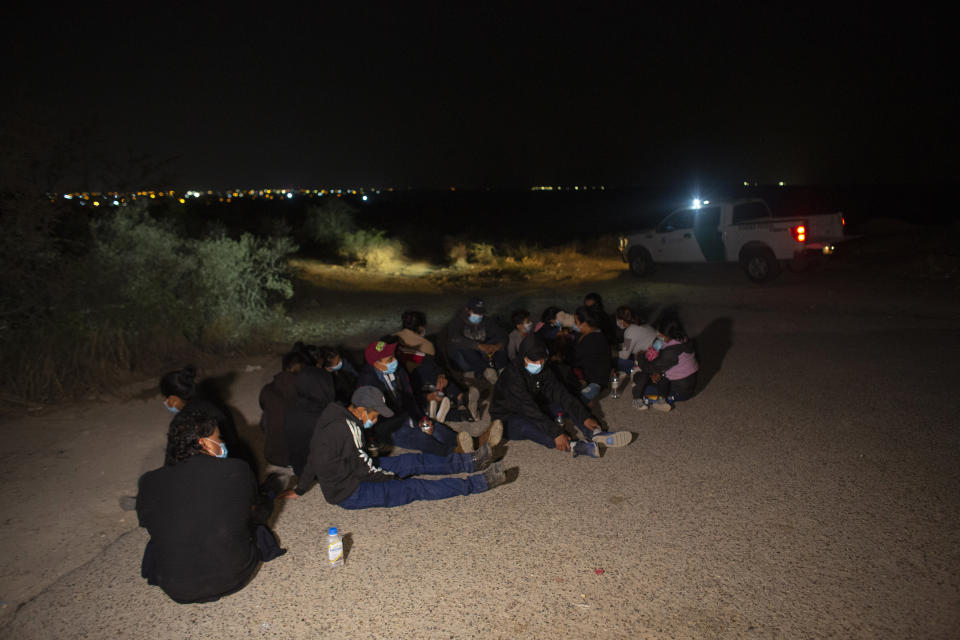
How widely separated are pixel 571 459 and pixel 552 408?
76cm

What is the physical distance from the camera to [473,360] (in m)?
8.17

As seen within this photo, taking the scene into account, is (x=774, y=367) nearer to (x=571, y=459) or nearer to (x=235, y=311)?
(x=571, y=459)

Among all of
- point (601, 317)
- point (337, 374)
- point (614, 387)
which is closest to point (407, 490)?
point (337, 374)

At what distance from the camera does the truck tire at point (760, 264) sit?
14.1 meters

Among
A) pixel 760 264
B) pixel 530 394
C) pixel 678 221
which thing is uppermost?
pixel 678 221

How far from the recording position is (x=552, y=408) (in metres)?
6.27

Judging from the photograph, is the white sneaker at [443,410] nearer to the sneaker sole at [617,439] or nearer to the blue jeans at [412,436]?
the blue jeans at [412,436]

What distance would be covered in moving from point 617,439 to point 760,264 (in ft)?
34.4

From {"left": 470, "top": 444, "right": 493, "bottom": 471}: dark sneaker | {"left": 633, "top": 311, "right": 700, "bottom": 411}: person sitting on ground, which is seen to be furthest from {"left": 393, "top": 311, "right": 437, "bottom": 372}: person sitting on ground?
{"left": 633, "top": 311, "right": 700, "bottom": 411}: person sitting on ground

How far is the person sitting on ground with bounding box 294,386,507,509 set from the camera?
15.2 ft

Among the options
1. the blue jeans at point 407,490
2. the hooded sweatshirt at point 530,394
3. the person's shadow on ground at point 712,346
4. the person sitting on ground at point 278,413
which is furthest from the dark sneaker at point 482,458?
the person's shadow on ground at point 712,346

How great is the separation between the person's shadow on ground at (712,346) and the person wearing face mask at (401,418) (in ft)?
10.8

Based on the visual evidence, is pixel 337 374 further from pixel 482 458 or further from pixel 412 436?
pixel 482 458

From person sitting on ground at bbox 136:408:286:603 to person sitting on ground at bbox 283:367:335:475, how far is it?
150cm
